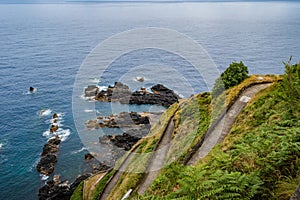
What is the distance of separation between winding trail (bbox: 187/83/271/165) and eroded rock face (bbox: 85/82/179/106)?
1473 inches

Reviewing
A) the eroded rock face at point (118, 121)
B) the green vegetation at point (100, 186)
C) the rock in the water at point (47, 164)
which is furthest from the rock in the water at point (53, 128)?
the green vegetation at point (100, 186)

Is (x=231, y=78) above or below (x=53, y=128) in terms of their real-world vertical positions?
above

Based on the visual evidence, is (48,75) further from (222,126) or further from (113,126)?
(222,126)

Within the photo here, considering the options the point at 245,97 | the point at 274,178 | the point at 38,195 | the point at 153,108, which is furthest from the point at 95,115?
the point at 274,178

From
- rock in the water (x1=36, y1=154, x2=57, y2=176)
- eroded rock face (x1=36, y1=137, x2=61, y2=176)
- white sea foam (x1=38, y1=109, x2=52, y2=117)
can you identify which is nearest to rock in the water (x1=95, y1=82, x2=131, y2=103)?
white sea foam (x1=38, y1=109, x2=52, y2=117)

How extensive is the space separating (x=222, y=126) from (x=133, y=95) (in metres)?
47.0

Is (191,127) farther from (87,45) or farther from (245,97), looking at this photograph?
(87,45)

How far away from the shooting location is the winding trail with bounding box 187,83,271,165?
21.0 m

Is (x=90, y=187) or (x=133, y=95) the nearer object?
(x=90, y=187)

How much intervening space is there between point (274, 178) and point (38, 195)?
3454cm

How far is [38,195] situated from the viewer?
125ft

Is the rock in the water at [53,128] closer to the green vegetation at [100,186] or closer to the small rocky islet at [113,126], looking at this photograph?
the small rocky islet at [113,126]

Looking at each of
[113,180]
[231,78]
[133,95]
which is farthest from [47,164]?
[133,95]

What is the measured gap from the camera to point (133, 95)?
69750mm
